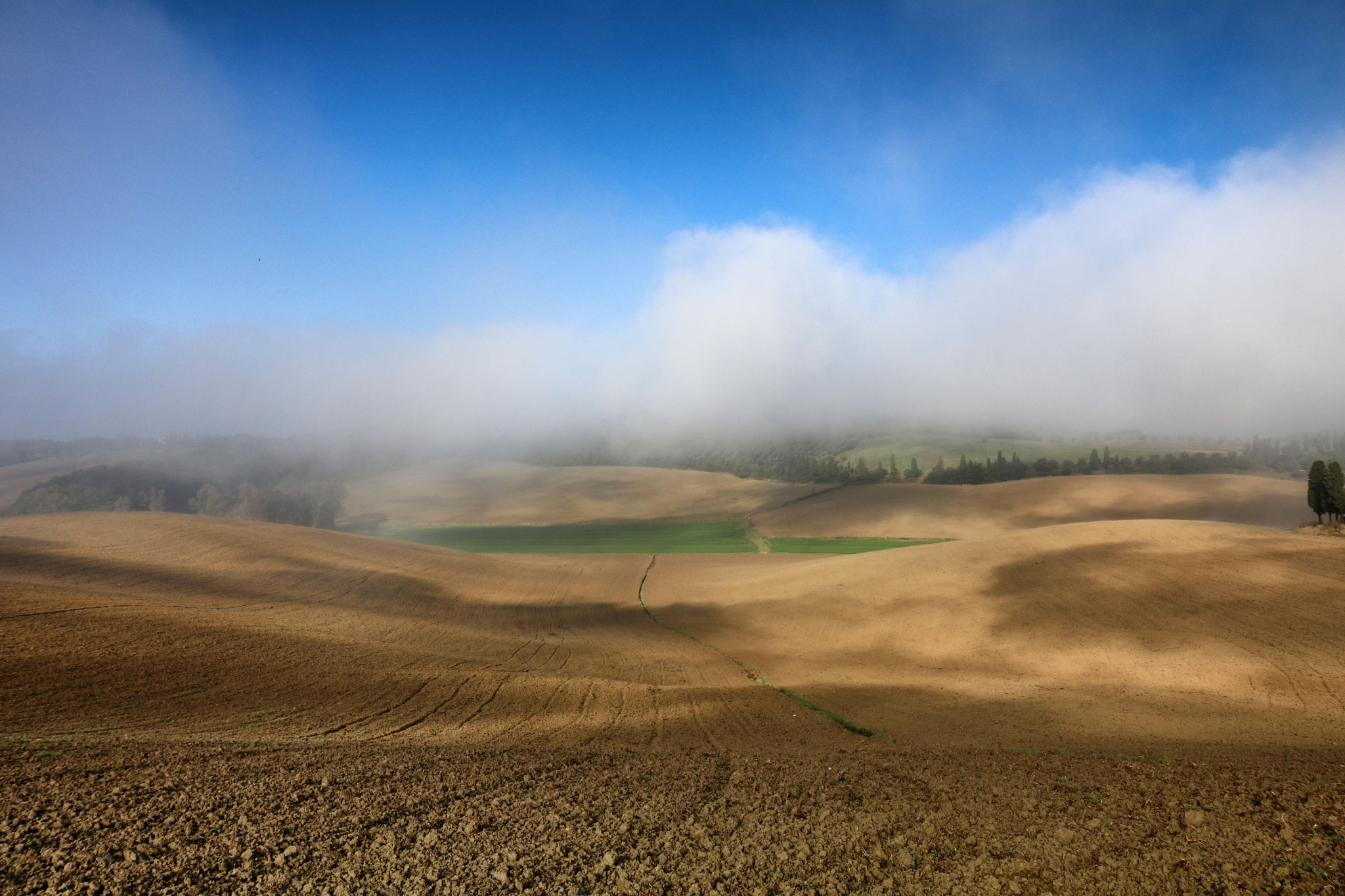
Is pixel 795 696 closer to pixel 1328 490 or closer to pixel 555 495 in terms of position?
pixel 1328 490

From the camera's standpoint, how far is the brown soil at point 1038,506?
68.9 m

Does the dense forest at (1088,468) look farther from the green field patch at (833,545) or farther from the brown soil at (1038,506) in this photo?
the green field patch at (833,545)

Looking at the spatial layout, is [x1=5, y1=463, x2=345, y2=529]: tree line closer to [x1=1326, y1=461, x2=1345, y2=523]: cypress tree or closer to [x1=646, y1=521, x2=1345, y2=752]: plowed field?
[x1=646, y1=521, x2=1345, y2=752]: plowed field

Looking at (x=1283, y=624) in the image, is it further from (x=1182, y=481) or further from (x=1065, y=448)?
(x=1065, y=448)

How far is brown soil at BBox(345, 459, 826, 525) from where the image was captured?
97.5m

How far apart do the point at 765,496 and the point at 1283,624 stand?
79.2m

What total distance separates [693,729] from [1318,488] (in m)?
58.9

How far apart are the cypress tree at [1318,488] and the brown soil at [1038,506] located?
682 inches

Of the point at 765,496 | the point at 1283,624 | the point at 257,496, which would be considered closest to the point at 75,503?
the point at 257,496

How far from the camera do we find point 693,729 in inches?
595

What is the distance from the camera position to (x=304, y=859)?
6.48m

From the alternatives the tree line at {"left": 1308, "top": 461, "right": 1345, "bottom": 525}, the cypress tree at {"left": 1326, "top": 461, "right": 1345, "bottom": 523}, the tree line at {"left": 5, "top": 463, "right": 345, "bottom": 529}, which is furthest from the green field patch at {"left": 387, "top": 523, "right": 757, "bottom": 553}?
the cypress tree at {"left": 1326, "top": 461, "right": 1345, "bottom": 523}

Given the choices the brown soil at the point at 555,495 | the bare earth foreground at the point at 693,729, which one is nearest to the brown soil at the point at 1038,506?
the brown soil at the point at 555,495

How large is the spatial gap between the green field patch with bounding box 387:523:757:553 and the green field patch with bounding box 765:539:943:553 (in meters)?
3.48
